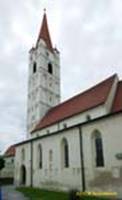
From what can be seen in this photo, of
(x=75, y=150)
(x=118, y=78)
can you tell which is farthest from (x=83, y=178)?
(x=118, y=78)

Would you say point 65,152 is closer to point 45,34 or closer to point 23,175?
point 23,175

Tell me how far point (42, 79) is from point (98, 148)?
23.7 m

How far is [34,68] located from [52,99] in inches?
279

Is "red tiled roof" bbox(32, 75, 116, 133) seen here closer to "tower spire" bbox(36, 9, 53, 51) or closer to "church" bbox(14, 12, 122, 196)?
"church" bbox(14, 12, 122, 196)

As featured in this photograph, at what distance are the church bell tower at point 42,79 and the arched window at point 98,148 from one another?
19071 mm

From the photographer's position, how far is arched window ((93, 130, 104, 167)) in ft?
55.1

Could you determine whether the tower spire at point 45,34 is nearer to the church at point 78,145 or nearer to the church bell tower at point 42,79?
the church bell tower at point 42,79

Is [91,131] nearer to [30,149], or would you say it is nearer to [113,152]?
[113,152]

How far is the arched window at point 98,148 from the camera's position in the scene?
16781 millimetres

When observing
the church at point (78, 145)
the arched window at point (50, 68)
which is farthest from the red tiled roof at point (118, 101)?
the arched window at point (50, 68)

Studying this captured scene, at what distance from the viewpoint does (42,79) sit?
38969mm

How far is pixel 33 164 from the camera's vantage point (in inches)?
995

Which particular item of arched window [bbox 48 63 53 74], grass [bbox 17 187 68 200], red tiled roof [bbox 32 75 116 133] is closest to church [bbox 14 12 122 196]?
red tiled roof [bbox 32 75 116 133]

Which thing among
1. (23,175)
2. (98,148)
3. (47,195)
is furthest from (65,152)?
(23,175)
